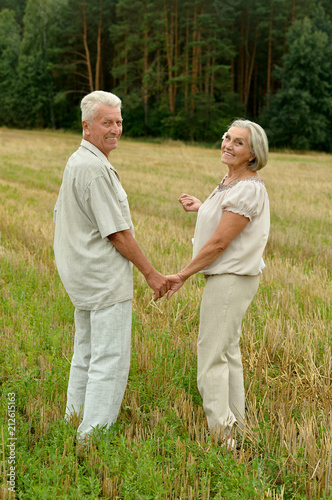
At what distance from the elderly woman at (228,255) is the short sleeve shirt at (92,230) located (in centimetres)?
52

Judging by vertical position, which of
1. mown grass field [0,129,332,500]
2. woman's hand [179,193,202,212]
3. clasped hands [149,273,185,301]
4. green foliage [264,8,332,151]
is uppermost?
green foliage [264,8,332,151]

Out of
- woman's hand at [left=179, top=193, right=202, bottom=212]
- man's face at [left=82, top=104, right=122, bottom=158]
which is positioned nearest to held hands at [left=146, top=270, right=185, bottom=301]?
woman's hand at [left=179, top=193, right=202, bottom=212]

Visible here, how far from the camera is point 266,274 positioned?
722 cm

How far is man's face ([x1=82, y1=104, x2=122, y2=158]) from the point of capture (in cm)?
330

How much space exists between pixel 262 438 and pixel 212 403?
39 cm

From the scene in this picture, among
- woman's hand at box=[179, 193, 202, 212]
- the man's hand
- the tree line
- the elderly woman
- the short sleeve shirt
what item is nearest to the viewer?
the short sleeve shirt

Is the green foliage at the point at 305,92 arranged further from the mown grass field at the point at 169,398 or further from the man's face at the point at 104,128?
the man's face at the point at 104,128

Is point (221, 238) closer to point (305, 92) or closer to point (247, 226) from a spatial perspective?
point (247, 226)

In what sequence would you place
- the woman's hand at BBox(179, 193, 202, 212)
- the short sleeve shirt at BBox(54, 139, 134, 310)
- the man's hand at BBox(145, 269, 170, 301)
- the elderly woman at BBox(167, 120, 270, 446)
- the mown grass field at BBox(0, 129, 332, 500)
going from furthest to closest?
the woman's hand at BBox(179, 193, 202, 212) → the man's hand at BBox(145, 269, 170, 301) → the elderly woman at BBox(167, 120, 270, 446) → the short sleeve shirt at BBox(54, 139, 134, 310) → the mown grass field at BBox(0, 129, 332, 500)

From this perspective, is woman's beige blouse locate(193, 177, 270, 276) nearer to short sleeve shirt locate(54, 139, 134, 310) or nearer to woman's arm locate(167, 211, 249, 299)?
woman's arm locate(167, 211, 249, 299)

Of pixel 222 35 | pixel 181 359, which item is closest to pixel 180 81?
pixel 222 35

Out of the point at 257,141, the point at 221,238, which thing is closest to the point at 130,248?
the point at 221,238

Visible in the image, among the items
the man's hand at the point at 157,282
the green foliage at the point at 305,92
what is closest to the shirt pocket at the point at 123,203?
the man's hand at the point at 157,282

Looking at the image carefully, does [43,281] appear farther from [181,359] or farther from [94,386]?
[94,386]
